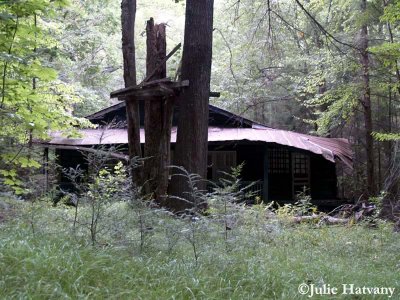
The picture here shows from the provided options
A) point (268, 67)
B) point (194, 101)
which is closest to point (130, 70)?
point (194, 101)

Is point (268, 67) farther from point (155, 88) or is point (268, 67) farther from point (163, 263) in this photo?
point (163, 263)

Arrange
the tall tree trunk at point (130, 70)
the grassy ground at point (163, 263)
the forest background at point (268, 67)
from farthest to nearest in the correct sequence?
the tall tree trunk at point (130, 70)
the forest background at point (268, 67)
the grassy ground at point (163, 263)

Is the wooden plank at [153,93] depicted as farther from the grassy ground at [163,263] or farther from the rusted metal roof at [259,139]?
the rusted metal roof at [259,139]

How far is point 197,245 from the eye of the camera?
15.9ft

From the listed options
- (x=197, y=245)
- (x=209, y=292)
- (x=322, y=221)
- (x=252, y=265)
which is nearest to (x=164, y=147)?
(x=322, y=221)

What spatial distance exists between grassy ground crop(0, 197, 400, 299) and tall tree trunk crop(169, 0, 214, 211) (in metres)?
2.69

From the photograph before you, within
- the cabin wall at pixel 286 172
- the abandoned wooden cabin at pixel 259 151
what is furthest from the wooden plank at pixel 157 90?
the cabin wall at pixel 286 172

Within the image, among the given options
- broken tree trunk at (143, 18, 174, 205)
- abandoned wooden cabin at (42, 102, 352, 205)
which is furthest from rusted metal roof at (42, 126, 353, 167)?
broken tree trunk at (143, 18, 174, 205)

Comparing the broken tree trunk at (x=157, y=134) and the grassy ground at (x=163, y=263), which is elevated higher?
the broken tree trunk at (x=157, y=134)

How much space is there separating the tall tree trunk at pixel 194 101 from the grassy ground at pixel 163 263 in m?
2.69

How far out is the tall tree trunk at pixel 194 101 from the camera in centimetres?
866

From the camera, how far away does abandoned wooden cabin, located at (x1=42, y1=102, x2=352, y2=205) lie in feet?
50.2

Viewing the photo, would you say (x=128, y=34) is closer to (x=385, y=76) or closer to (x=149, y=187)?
(x=149, y=187)

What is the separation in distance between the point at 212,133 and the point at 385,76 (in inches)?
255
